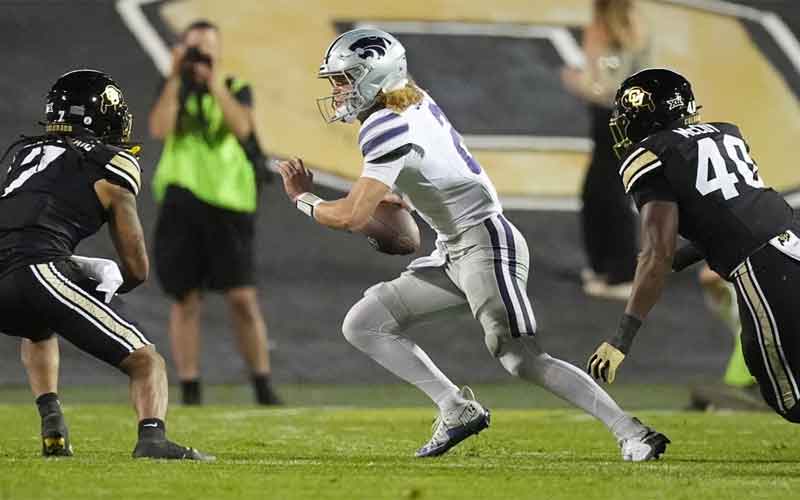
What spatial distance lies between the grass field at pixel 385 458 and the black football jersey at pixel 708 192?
2.44 ft

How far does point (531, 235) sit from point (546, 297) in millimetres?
405

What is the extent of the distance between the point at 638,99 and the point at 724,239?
1.81ft

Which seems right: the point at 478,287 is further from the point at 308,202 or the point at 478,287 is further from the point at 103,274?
the point at 103,274

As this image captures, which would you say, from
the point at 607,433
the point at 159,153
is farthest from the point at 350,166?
the point at 607,433

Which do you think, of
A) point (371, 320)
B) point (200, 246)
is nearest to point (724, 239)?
point (371, 320)

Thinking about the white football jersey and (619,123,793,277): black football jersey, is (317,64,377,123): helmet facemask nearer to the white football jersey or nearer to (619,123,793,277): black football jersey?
the white football jersey

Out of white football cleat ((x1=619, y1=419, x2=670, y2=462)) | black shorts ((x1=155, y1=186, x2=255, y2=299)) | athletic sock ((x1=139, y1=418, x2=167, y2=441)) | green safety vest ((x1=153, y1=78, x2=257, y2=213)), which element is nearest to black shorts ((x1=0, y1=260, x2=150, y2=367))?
athletic sock ((x1=139, y1=418, x2=167, y2=441))

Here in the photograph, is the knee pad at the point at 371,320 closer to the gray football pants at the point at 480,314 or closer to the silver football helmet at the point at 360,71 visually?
the gray football pants at the point at 480,314

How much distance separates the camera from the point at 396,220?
19.5 feet

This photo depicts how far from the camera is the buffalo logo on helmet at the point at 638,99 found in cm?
552

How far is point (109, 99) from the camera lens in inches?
220

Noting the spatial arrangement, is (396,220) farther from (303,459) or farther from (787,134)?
(787,134)

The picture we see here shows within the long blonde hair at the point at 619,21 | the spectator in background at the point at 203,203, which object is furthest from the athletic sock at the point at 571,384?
the long blonde hair at the point at 619,21

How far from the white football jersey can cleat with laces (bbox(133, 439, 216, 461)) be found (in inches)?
42.3
